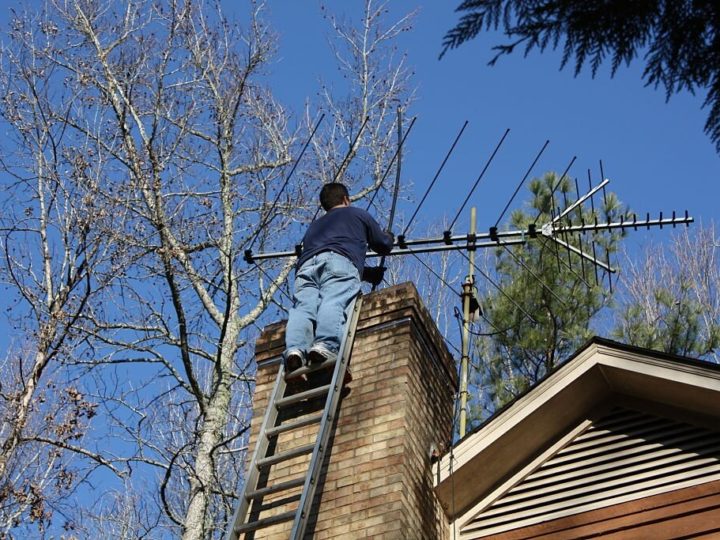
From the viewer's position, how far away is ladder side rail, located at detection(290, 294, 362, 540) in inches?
268

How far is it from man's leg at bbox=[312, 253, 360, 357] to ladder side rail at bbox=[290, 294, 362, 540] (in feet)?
0.24

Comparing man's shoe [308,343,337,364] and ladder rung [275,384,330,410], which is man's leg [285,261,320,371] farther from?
ladder rung [275,384,330,410]

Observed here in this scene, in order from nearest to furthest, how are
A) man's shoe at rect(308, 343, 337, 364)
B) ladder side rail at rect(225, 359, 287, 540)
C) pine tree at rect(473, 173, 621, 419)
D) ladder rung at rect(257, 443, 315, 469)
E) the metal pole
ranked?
ladder side rail at rect(225, 359, 287, 540)
ladder rung at rect(257, 443, 315, 469)
man's shoe at rect(308, 343, 337, 364)
the metal pole
pine tree at rect(473, 173, 621, 419)

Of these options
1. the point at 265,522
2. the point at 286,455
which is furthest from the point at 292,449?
the point at 265,522

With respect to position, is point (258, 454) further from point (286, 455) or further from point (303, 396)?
point (303, 396)

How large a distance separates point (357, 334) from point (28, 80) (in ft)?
28.4

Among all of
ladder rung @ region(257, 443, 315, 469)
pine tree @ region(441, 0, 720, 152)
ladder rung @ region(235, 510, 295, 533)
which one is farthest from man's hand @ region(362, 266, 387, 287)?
pine tree @ region(441, 0, 720, 152)

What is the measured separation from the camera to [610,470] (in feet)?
25.6

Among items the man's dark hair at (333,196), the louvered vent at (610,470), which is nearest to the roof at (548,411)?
the louvered vent at (610,470)

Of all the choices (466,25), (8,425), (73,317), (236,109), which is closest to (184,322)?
(73,317)

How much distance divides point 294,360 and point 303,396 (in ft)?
0.85

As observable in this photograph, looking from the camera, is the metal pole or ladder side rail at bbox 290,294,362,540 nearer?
ladder side rail at bbox 290,294,362,540

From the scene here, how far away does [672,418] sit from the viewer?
7938 mm

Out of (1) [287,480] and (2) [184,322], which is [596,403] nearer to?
(1) [287,480]
